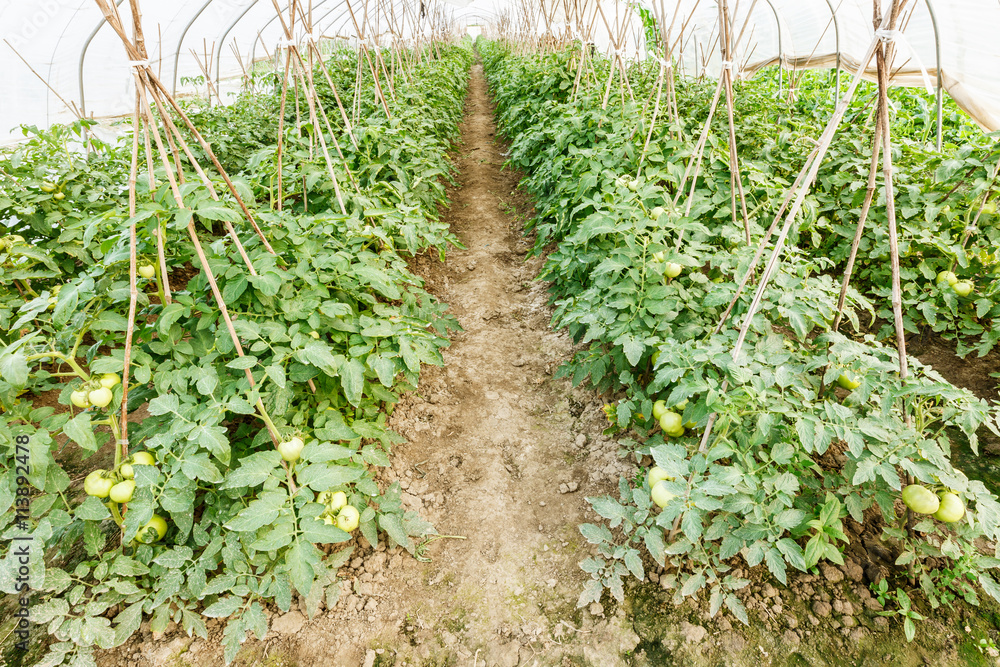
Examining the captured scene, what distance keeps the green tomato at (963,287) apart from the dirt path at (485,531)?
1.48 meters

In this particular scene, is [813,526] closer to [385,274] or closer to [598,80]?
[385,274]

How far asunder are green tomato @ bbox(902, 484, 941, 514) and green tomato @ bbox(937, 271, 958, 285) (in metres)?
1.15

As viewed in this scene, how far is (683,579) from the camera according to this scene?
1.36m

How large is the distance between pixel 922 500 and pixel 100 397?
2.08m

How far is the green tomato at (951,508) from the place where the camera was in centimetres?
110

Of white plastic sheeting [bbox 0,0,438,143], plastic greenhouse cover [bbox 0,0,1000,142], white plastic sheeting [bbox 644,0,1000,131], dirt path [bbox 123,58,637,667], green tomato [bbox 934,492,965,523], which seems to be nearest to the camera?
green tomato [bbox 934,492,965,523]

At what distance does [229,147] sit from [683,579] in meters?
3.83

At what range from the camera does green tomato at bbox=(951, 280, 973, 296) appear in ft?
5.93

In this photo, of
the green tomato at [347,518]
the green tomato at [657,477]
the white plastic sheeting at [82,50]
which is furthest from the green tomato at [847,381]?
the white plastic sheeting at [82,50]

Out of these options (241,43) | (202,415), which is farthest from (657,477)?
(241,43)

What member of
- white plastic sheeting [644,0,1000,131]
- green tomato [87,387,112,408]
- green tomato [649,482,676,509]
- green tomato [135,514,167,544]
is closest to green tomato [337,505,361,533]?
green tomato [135,514,167,544]

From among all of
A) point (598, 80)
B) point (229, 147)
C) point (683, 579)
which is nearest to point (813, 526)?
point (683, 579)

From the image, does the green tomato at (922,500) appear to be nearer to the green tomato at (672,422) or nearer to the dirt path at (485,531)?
the green tomato at (672,422)

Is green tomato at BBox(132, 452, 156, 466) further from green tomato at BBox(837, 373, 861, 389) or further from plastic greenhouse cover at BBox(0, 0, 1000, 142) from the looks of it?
plastic greenhouse cover at BBox(0, 0, 1000, 142)
